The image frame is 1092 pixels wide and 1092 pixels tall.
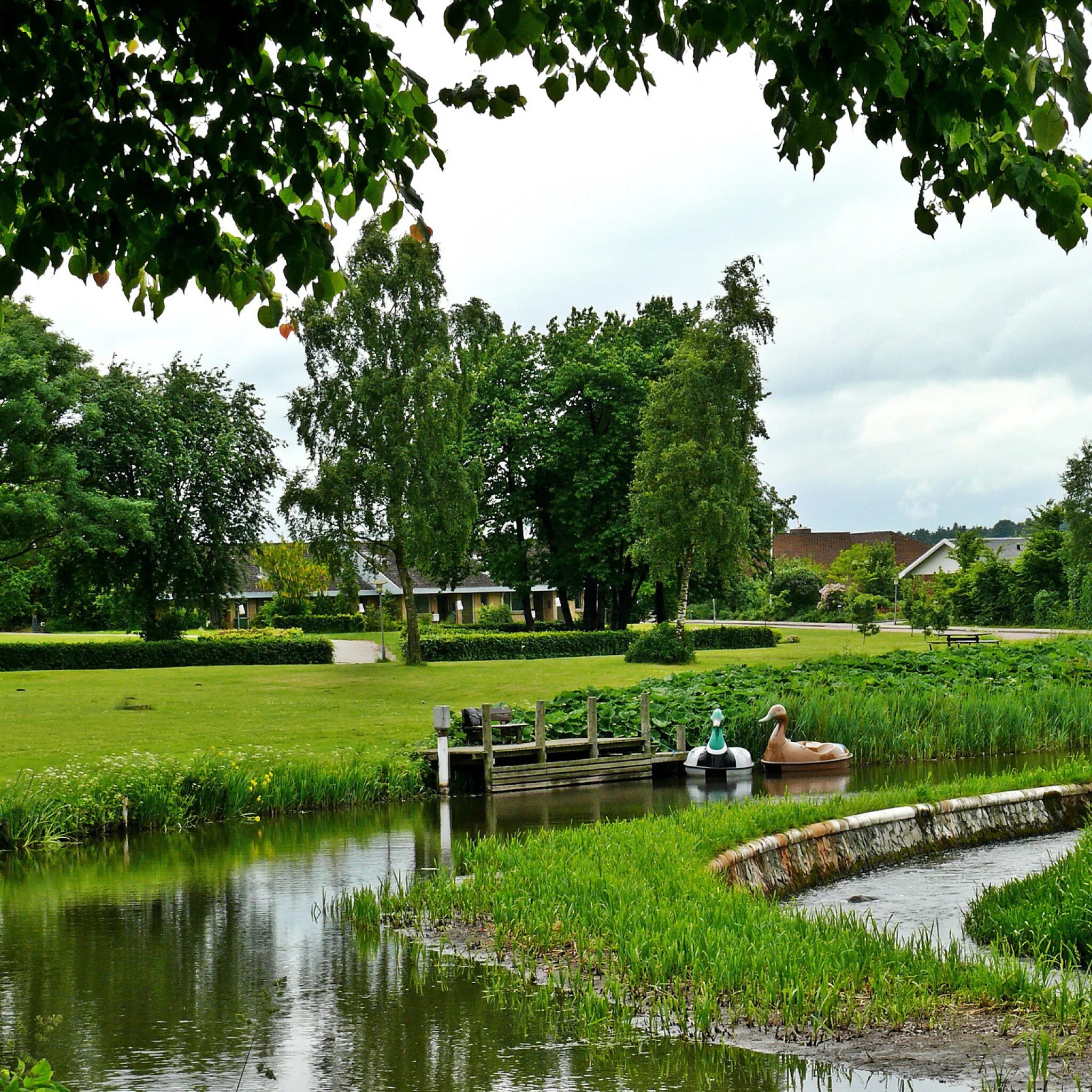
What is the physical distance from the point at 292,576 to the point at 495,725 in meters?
44.4

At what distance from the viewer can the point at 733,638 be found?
156 ft

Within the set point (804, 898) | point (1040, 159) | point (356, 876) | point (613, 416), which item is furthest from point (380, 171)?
point (613, 416)

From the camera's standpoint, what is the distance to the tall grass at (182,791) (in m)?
14.8

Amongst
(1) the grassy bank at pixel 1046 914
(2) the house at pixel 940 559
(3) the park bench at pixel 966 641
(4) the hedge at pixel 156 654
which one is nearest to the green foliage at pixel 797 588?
(2) the house at pixel 940 559

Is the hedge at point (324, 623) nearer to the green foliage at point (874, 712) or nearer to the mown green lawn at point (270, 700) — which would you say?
the mown green lawn at point (270, 700)

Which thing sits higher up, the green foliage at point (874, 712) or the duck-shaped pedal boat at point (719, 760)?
the green foliage at point (874, 712)

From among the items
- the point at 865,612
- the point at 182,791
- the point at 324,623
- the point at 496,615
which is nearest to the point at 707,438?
the point at 865,612

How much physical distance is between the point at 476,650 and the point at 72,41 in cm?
3848

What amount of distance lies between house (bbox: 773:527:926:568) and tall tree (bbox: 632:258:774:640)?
6018cm

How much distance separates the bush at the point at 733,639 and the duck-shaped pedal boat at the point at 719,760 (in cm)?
2671

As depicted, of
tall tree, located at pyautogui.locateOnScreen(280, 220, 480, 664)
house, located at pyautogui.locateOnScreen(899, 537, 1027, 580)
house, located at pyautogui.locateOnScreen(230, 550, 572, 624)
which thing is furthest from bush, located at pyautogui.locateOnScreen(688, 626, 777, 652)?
house, located at pyautogui.locateOnScreen(899, 537, 1027, 580)

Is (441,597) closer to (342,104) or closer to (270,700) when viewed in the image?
A: (270,700)

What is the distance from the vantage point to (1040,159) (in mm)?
4398

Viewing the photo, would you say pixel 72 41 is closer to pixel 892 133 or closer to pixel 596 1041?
pixel 892 133
